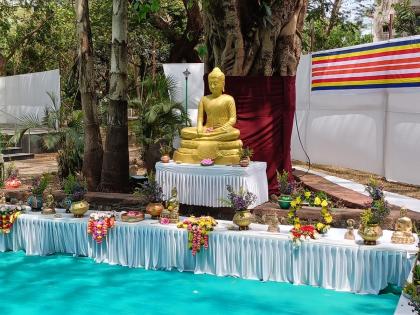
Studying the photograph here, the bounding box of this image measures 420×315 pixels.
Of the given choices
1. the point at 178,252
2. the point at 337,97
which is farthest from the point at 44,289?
the point at 337,97

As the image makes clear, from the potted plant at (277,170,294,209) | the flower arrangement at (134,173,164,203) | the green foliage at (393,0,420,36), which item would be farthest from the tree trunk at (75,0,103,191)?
the green foliage at (393,0,420,36)

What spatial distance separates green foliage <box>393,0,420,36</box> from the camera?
17406 millimetres

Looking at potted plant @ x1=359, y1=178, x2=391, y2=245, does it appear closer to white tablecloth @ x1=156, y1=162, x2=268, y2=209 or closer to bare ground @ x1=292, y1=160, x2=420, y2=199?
white tablecloth @ x1=156, y1=162, x2=268, y2=209

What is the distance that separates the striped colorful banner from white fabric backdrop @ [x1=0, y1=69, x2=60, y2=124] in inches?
252

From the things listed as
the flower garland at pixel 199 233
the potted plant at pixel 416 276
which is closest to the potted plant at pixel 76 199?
the flower garland at pixel 199 233

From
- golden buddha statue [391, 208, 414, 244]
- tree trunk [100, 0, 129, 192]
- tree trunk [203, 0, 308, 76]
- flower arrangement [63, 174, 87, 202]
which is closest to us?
golden buddha statue [391, 208, 414, 244]

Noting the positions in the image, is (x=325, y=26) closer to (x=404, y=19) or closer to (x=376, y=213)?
(x=404, y=19)

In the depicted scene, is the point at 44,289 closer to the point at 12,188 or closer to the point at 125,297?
the point at 125,297

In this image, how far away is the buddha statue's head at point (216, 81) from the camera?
716 cm

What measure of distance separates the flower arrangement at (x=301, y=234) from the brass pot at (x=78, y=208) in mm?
2569

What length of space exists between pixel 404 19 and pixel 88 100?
1334cm

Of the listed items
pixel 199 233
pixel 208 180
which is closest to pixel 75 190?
pixel 208 180

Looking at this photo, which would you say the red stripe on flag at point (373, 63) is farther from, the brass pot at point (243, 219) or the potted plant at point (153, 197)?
the potted plant at point (153, 197)

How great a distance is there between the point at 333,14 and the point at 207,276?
11.6m
